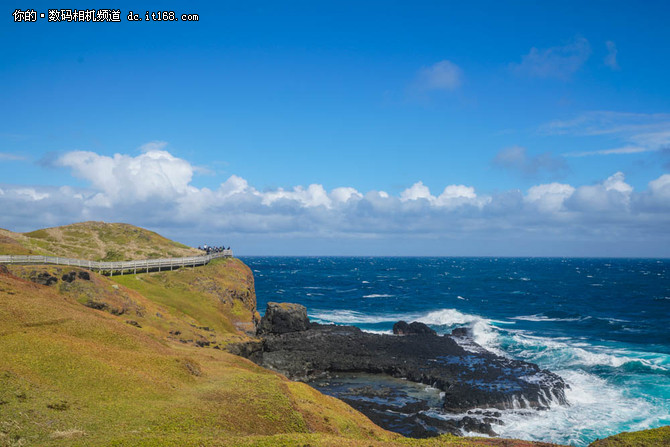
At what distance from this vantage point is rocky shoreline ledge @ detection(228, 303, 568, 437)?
38.0 m

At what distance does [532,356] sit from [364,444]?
5009cm

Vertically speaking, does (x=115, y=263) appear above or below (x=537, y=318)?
above

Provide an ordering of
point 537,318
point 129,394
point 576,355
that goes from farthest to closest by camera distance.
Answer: point 537,318 < point 576,355 < point 129,394

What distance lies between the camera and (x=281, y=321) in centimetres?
6675

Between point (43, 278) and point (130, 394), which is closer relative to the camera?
point (130, 394)

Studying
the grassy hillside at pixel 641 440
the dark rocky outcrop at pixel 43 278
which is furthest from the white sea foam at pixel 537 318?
the dark rocky outcrop at pixel 43 278

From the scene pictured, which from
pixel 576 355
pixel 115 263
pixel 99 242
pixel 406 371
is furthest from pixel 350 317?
pixel 99 242

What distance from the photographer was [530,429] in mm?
35625

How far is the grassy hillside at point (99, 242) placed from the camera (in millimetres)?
67750

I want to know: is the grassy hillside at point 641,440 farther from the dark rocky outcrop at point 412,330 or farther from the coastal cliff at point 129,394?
the dark rocky outcrop at point 412,330

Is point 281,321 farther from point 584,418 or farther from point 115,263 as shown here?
point 584,418

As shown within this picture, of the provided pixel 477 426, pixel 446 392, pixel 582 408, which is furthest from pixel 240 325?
pixel 582 408

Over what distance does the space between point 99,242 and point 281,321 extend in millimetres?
37501

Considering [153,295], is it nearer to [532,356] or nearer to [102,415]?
[102,415]
